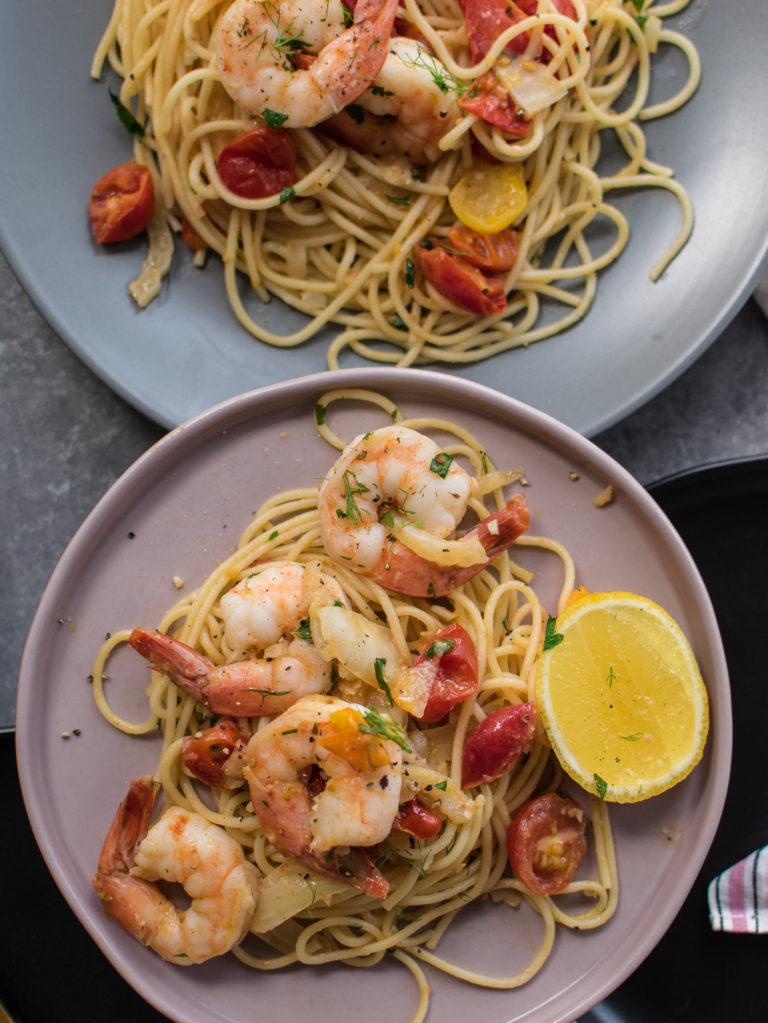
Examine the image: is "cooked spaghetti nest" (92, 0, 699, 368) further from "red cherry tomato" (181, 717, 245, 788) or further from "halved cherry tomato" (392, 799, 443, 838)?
"halved cherry tomato" (392, 799, 443, 838)

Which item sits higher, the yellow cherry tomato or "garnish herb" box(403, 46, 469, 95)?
"garnish herb" box(403, 46, 469, 95)

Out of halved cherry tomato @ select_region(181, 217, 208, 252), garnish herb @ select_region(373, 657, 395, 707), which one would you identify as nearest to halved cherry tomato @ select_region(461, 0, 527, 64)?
halved cherry tomato @ select_region(181, 217, 208, 252)

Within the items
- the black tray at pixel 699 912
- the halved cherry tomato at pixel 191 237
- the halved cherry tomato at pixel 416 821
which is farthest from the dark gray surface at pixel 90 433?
the halved cherry tomato at pixel 416 821

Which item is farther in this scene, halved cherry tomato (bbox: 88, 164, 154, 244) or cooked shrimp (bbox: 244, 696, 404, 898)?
halved cherry tomato (bbox: 88, 164, 154, 244)

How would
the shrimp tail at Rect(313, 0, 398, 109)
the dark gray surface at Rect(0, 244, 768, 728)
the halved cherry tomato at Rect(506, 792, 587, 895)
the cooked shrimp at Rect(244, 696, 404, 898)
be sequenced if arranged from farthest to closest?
1. the dark gray surface at Rect(0, 244, 768, 728)
2. the shrimp tail at Rect(313, 0, 398, 109)
3. the halved cherry tomato at Rect(506, 792, 587, 895)
4. the cooked shrimp at Rect(244, 696, 404, 898)

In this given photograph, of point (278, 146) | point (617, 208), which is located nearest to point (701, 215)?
point (617, 208)

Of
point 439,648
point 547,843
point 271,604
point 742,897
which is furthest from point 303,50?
point 742,897

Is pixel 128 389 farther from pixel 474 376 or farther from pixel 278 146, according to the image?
pixel 474 376

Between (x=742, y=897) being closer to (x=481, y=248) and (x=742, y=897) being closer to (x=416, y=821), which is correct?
(x=416, y=821)
